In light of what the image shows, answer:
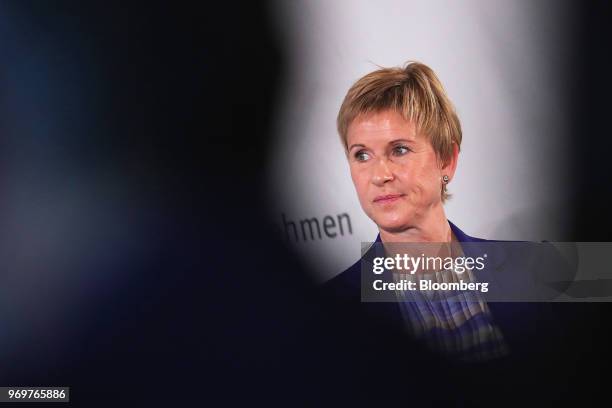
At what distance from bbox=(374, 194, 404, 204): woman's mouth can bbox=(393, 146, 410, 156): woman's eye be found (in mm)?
154

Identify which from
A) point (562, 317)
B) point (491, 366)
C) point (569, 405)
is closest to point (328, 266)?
point (491, 366)

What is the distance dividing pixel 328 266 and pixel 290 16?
0.97 metres

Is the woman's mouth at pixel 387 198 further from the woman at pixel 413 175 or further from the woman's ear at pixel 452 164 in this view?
the woman's ear at pixel 452 164

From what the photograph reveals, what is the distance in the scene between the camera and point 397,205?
2.36m

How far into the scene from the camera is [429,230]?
7.84ft

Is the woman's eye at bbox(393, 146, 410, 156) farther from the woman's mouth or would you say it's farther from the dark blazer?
the dark blazer

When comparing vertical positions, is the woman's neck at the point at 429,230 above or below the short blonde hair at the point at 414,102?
below

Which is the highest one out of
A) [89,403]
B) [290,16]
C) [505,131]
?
[290,16]

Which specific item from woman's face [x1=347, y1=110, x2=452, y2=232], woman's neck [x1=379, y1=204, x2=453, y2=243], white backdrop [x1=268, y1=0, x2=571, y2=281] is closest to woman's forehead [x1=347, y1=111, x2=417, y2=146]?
woman's face [x1=347, y1=110, x2=452, y2=232]

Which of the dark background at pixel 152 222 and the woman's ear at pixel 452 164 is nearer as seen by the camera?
the woman's ear at pixel 452 164

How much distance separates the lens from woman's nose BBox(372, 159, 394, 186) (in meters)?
2.34

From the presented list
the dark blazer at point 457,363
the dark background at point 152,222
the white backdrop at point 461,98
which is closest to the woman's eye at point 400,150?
the white backdrop at point 461,98

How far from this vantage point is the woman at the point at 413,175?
7.66 ft

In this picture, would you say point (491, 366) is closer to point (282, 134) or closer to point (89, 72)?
point (282, 134)
